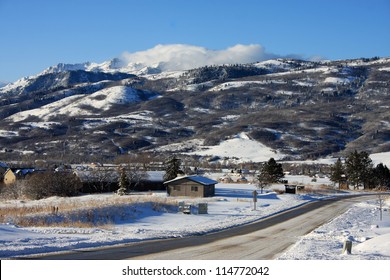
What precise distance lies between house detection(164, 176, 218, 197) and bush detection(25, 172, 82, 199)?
1806 centimetres

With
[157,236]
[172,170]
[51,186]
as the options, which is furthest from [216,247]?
[172,170]

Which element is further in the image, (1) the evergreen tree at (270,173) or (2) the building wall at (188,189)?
(1) the evergreen tree at (270,173)

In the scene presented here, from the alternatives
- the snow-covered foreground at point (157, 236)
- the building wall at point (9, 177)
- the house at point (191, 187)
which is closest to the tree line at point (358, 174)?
the house at point (191, 187)

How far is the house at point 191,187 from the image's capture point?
76688mm

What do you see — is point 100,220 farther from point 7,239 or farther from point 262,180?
point 262,180

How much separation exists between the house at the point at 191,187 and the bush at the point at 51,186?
18061 mm

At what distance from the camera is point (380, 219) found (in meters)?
41.8

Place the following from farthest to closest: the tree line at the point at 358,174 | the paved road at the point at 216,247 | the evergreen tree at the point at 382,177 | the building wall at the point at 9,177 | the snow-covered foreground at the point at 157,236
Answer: the evergreen tree at the point at 382,177
the tree line at the point at 358,174
the building wall at the point at 9,177
the snow-covered foreground at the point at 157,236
the paved road at the point at 216,247

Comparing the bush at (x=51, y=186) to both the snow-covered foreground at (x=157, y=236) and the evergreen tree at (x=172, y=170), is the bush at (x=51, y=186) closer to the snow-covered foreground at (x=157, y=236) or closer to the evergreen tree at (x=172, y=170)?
the evergreen tree at (x=172, y=170)

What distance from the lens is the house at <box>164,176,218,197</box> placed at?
76688 mm
